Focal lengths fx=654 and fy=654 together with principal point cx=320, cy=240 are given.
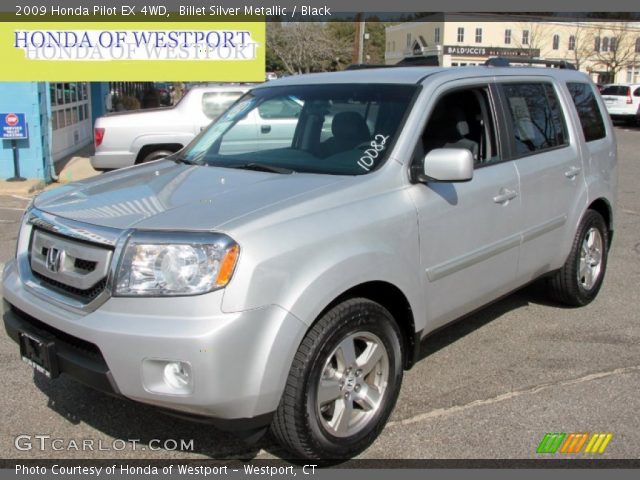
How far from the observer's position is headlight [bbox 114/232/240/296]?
8.53 feet

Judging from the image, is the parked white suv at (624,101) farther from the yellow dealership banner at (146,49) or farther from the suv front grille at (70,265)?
the suv front grille at (70,265)

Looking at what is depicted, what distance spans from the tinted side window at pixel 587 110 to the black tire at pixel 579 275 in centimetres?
65

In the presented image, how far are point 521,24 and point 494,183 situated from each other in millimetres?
76280

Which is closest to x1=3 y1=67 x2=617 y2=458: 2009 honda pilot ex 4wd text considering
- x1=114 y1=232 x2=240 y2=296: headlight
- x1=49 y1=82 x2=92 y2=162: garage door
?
x1=114 y1=232 x2=240 y2=296: headlight

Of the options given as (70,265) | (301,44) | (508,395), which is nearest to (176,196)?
(70,265)

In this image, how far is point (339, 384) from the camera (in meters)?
3.06

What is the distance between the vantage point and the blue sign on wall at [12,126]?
11.0 meters

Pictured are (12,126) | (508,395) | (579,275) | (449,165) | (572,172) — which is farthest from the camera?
(12,126)

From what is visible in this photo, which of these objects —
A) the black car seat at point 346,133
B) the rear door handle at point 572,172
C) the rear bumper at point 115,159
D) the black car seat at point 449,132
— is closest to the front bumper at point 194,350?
the black car seat at point 346,133

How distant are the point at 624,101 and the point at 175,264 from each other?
29.0 meters

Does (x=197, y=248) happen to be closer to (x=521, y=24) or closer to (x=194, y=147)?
(x=194, y=147)

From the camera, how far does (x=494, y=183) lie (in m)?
3.97

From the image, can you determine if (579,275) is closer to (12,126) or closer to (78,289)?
(78,289)

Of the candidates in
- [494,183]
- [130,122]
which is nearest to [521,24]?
[130,122]
